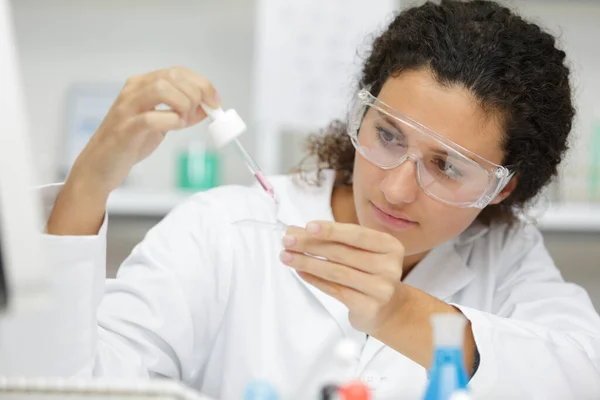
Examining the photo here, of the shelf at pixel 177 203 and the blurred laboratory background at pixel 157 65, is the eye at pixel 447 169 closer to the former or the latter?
the shelf at pixel 177 203

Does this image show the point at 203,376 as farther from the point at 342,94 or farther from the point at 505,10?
the point at 342,94

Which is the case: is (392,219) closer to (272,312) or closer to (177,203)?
(272,312)

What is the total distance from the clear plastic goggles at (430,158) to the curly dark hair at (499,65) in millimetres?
104

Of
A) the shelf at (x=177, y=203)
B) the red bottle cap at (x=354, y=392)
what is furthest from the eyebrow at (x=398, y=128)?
the shelf at (x=177, y=203)

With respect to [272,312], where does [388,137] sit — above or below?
above

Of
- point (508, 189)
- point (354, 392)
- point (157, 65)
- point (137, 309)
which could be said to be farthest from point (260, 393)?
point (157, 65)

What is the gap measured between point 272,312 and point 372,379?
262mm

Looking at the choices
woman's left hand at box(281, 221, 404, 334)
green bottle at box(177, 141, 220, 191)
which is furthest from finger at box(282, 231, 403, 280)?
green bottle at box(177, 141, 220, 191)

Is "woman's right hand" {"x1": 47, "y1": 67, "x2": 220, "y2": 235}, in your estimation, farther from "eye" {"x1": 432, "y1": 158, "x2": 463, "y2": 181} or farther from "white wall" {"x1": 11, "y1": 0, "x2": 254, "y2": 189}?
"white wall" {"x1": 11, "y1": 0, "x2": 254, "y2": 189}

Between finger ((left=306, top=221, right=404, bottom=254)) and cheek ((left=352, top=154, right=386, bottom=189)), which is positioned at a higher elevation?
finger ((left=306, top=221, right=404, bottom=254))

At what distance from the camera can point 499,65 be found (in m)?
1.38

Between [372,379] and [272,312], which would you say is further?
[272,312]

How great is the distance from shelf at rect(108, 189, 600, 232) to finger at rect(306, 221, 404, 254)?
1722 millimetres

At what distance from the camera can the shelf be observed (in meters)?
2.67
